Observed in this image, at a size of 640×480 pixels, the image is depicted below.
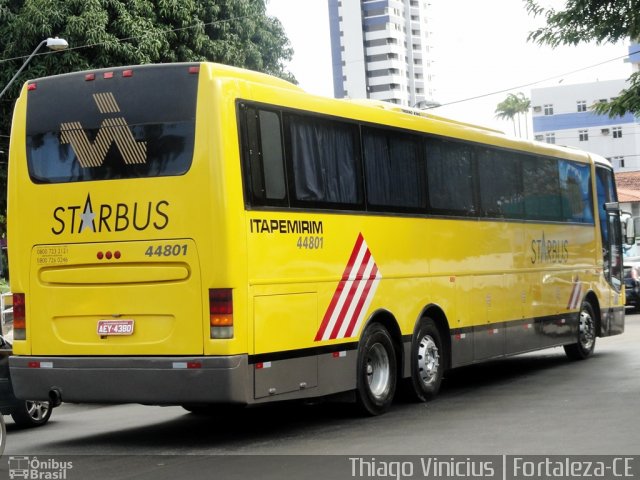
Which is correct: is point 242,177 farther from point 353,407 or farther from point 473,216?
point 473,216

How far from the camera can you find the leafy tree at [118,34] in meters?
29.2

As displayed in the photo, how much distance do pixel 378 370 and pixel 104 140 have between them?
397 cm

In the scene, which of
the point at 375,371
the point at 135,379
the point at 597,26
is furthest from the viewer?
the point at 597,26

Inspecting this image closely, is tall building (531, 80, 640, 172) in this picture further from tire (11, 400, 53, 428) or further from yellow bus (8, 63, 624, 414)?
yellow bus (8, 63, 624, 414)

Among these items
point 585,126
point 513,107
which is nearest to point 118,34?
point 585,126

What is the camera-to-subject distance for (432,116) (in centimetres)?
1515

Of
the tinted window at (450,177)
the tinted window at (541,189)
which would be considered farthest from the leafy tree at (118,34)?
the tinted window at (450,177)

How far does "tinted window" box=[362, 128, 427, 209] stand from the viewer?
13062mm

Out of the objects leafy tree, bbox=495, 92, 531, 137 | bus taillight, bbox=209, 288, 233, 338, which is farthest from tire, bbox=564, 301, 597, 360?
leafy tree, bbox=495, 92, 531, 137

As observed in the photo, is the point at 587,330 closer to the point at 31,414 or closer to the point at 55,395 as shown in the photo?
the point at 31,414

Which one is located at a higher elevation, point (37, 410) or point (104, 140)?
point (104, 140)

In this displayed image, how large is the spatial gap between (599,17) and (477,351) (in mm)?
6531

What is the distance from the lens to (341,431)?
11.6 metres

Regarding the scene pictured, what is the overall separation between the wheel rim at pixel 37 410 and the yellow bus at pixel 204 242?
2.68 m
